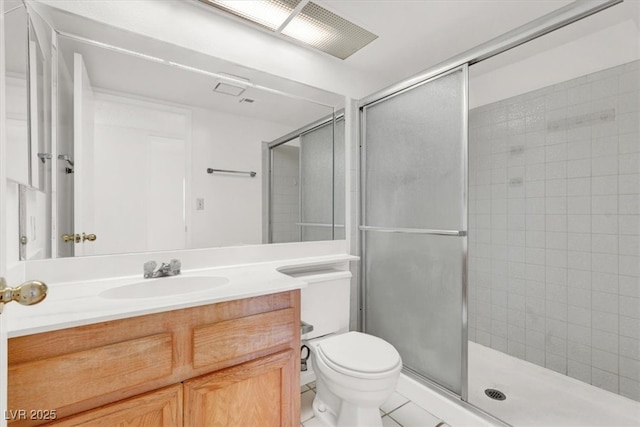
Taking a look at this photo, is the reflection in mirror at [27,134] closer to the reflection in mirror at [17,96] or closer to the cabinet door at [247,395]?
the reflection in mirror at [17,96]

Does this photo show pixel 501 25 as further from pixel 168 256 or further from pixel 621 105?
pixel 168 256

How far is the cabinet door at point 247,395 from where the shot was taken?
103 cm

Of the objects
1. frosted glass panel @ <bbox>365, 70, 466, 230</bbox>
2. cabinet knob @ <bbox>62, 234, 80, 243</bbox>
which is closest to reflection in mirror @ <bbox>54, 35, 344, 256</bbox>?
cabinet knob @ <bbox>62, 234, 80, 243</bbox>

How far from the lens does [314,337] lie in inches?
69.5

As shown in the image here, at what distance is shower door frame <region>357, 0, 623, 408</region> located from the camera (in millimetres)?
1201

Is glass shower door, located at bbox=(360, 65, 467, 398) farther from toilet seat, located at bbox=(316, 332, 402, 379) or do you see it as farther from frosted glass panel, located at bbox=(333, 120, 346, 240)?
toilet seat, located at bbox=(316, 332, 402, 379)

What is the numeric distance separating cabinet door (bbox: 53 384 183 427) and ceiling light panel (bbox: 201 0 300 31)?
5.86ft

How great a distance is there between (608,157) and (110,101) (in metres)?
2.97

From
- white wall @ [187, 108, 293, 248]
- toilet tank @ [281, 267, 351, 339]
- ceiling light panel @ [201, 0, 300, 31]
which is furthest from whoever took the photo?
toilet tank @ [281, 267, 351, 339]

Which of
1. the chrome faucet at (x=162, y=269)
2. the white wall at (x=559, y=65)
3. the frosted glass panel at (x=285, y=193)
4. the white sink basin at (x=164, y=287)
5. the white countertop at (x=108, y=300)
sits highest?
the white wall at (x=559, y=65)

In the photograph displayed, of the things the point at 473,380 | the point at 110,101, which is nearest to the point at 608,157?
the point at 473,380

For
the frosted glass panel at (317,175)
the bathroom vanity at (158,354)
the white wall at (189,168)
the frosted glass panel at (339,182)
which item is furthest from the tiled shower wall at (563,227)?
the bathroom vanity at (158,354)

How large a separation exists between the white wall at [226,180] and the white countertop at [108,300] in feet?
0.78

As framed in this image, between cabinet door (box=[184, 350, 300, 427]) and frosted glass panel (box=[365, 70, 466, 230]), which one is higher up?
frosted glass panel (box=[365, 70, 466, 230])
